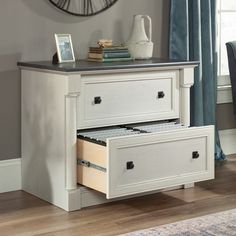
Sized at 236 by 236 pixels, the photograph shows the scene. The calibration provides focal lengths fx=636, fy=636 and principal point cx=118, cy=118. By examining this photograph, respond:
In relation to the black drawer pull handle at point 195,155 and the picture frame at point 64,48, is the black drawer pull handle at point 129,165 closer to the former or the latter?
the black drawer pull handle at point 195,155

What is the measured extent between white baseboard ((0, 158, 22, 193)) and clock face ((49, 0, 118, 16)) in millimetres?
959

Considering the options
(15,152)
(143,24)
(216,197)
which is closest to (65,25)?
(143,24)

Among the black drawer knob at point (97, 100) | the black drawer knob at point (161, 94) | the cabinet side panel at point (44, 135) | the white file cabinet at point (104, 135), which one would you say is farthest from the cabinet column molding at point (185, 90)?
the cabinet side panel at point (44, 135)

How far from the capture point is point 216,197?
3650 mm

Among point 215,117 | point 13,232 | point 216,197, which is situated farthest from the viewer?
point 215,117

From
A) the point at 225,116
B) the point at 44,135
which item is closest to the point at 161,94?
the point at 44,135

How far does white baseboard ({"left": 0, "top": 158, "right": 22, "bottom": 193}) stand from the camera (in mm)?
3768

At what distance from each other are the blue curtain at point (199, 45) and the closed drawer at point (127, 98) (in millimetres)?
552

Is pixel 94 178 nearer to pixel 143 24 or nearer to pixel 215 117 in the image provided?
pixel 143 24

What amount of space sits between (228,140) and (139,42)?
1.28 meters

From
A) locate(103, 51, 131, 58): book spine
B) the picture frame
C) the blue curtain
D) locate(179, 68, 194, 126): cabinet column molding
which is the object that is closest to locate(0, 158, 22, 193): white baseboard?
the picture frame

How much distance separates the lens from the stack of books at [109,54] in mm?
3756

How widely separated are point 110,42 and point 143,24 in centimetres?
27

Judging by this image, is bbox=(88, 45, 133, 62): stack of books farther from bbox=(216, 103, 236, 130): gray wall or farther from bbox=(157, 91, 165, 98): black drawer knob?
bbox=(216, 103, 236, 130): gray wall
